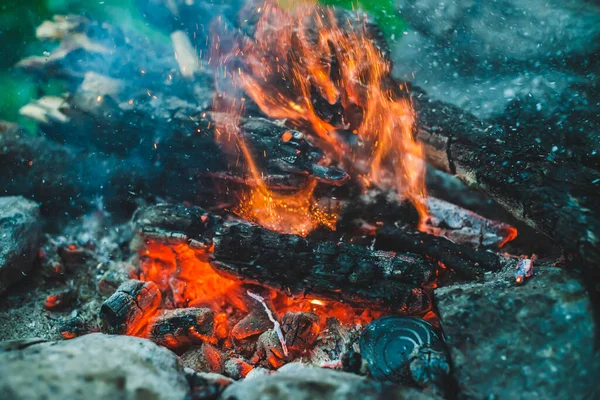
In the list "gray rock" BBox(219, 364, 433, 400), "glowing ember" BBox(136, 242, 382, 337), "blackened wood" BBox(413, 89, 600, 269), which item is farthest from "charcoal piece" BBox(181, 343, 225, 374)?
"blackened wood" BBox(413, 89, 600, 269)

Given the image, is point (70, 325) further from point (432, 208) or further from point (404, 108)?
point (404, 108)

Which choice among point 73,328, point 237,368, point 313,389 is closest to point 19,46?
point 73,328

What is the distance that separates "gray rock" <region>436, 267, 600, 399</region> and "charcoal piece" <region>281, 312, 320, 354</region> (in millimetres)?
1217

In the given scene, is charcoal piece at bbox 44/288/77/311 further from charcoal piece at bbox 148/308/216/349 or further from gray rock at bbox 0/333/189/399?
gray rock at bbox 0/333/189/399

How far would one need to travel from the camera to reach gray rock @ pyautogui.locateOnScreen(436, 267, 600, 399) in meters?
2.35

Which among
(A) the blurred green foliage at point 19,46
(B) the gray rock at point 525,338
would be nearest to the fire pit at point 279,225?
(B) the gray rock at point 525,338

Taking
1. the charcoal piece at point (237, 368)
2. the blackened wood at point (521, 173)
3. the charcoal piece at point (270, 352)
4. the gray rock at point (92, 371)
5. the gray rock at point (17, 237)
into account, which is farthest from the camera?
the gray rock at point (17, 237)

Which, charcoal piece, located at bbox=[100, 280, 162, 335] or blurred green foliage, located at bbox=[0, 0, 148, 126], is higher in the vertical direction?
blurred green foliage, located at bbox=[0, 0, 148, 126]

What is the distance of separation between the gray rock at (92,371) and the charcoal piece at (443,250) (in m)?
2.60

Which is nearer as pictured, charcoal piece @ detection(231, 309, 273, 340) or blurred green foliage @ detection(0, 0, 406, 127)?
charcoal piece @ detection(231, 309, 273, 340)

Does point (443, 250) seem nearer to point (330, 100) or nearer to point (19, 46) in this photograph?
point (330, 100)

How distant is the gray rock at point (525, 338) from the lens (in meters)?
2.35

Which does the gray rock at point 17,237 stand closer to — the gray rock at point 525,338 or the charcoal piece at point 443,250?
the charcoal piece at point 443,250

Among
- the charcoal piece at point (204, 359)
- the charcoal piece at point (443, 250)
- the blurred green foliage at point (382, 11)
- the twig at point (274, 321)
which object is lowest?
the charcoal piece at point (204, 359)
